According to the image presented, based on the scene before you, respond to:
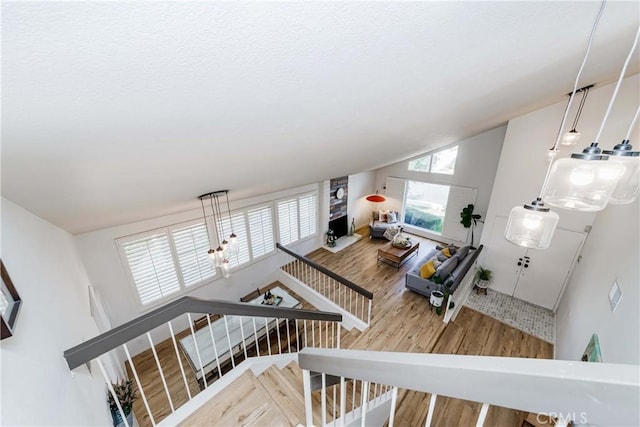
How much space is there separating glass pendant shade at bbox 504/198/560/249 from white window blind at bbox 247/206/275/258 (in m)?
4.58

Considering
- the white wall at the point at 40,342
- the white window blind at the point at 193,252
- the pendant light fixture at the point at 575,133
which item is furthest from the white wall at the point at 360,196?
the white wall at the point at 40,342

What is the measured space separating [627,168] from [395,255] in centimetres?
500

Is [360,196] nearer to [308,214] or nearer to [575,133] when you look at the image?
[308,214]

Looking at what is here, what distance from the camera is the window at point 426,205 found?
24.7ft

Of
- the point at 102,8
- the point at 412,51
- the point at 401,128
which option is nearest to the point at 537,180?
the point at 401,128

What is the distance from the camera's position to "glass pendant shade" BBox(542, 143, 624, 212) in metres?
1.23

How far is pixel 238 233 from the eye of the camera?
16.8 ft

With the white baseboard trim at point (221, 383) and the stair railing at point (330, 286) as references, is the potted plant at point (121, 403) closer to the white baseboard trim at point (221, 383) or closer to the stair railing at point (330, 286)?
the white baseboard trim at point (221, 383)

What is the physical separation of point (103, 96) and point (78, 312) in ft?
7.29

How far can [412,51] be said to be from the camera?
3.72 feet

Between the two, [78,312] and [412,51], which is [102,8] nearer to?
[412,51]

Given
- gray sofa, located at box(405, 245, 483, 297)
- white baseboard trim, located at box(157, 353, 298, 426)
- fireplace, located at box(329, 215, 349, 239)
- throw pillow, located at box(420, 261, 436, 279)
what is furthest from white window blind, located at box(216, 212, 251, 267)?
throw pillow, located at box(420, 261, 436, 279)

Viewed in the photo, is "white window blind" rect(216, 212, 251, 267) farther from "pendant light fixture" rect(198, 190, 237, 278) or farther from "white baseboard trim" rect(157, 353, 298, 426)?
"white baseboard trim" rect(157, 353, 298, 426)

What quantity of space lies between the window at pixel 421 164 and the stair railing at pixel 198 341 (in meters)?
5.68
